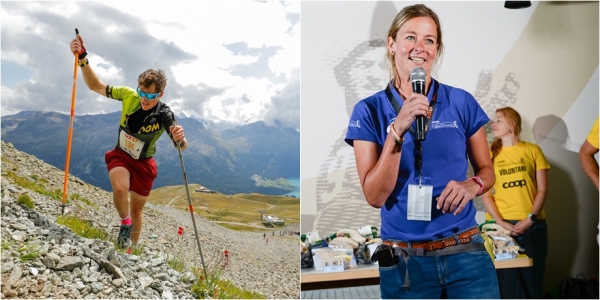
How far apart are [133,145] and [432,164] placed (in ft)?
5.83

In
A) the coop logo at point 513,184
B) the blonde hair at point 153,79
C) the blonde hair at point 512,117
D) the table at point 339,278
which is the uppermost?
the blonde hair at point 153,79

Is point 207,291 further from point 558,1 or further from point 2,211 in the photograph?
point 558,1

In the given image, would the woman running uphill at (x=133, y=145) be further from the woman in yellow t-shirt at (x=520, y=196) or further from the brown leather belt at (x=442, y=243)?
the woman in yellow t-shirt at (x=520, y=196)

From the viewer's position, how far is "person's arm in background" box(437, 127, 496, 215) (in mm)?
2748

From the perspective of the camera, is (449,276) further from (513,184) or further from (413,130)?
(513,184)

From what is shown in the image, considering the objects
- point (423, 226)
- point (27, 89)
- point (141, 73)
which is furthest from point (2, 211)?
point (423, 226)

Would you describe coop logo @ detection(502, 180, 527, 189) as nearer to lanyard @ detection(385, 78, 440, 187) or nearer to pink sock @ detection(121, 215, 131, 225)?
lanyard @ detection(385, 78, 440, 187)

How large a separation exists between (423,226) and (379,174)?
36 cm

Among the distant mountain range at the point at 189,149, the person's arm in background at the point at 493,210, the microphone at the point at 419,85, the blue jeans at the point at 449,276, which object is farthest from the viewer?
the person's arm in background at the point at 493,210

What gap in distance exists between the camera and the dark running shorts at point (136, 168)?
303cm

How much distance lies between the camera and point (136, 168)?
3.06m

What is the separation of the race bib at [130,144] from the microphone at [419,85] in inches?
64.6

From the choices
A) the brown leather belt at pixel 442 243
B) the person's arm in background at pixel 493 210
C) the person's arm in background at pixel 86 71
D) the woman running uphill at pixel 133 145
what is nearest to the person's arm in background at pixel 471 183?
the brown leather belt at pixel 442 243

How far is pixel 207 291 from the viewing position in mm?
3074
